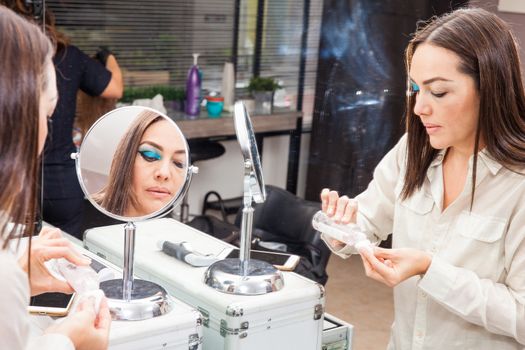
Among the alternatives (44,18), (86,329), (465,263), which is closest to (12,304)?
(86,329)

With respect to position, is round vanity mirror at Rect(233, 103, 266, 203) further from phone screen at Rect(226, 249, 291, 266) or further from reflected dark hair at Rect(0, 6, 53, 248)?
reflected dark hair at Rect(0, 6, 53, 248)

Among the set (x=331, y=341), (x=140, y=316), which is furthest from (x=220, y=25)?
(x=140, y=316)

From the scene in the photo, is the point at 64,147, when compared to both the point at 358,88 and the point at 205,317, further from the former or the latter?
the point at 358,88

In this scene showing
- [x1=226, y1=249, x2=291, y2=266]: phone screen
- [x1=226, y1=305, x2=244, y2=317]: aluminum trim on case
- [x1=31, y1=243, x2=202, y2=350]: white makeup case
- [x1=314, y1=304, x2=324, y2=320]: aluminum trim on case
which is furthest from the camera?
[x1=226, y1=249, x2=291, y2=266]: phone screen

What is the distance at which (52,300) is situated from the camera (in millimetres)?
1368

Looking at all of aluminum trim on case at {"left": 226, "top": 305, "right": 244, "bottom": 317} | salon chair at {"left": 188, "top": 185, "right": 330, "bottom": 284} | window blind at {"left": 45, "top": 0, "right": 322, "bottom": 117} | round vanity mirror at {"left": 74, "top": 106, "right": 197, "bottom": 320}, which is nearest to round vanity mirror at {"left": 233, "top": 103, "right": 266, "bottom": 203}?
round vanity mirror at {"left": 74, "top": 106, "right": 197, "bottom": 320}

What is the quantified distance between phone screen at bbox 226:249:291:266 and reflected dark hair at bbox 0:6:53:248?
27.9 inches

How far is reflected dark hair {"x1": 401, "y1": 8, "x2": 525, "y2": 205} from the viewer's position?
1430 mm

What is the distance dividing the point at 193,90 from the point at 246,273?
2504mm

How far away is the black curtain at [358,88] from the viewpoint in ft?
12.0

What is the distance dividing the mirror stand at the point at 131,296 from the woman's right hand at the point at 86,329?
0.14 m

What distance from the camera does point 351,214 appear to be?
1.57 metres

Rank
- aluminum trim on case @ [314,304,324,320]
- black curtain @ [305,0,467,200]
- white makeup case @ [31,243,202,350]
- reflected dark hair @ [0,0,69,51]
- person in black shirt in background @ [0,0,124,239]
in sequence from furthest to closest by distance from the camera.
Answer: black curtain @ [305,0,467,200] → person in black shirt in background @ [0,0,124,239] → reflected dark hair @ [0,0,69,51] → aluminum trim on case @ [314,304,324,320] → white makeup case @ [31,243,202,350]

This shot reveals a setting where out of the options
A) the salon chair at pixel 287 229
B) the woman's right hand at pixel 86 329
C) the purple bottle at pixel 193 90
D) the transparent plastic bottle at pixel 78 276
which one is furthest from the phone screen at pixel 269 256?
the purple bottle at pixel 193 90
